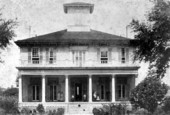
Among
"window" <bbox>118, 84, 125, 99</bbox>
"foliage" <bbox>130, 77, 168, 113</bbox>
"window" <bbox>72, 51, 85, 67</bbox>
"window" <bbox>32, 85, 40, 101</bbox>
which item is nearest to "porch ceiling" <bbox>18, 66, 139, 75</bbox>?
"window" <bbox>72, 51, 85, 67</bbox>

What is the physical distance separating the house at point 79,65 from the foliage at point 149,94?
851cm

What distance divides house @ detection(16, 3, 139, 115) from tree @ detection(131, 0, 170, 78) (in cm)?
1167

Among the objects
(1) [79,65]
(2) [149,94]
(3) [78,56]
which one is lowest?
(2) [149,94]

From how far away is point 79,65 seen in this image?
44.6 meters

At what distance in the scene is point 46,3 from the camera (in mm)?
35156

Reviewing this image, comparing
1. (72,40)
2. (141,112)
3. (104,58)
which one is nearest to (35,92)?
(72,40)

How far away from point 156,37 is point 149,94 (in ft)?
18.7

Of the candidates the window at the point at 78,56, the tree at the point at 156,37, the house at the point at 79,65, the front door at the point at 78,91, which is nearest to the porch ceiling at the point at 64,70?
the house at the point at 79,65

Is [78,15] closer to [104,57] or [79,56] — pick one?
[79,56]

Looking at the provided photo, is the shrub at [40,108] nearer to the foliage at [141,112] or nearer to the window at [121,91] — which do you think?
the foliage at [141,112]

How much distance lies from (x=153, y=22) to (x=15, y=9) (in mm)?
10387

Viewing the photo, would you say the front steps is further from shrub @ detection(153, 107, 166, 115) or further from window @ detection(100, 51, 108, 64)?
shrub @ detection(153, 107, 166, 115)

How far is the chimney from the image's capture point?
163 feet

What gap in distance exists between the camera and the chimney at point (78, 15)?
49700 millimetres
